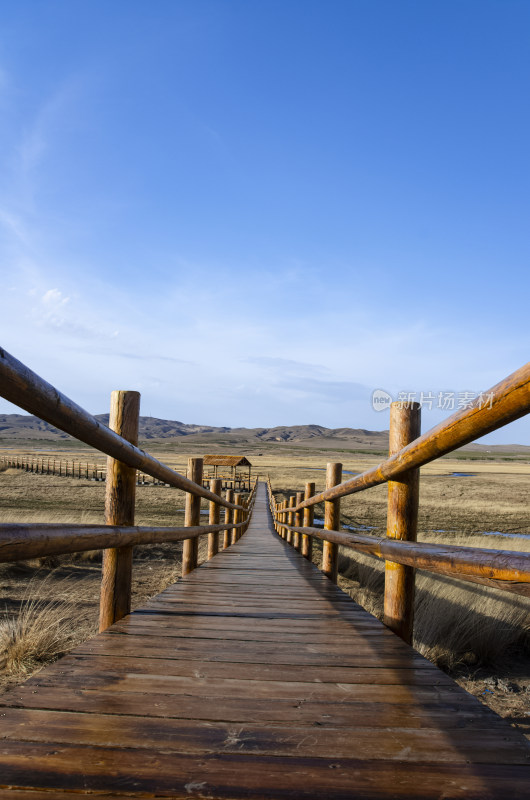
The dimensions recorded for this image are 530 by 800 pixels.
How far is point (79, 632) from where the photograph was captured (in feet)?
20.2

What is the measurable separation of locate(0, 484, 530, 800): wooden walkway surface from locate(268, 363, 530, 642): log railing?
1.01 ft

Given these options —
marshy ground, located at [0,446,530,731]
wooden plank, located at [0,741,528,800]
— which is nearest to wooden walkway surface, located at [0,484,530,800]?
wooden plank, located at [0,741,528,800]

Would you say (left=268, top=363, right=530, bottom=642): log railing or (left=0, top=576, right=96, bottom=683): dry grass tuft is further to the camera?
(left=0, top=576, right=96, bottom=683): dry grass tuft

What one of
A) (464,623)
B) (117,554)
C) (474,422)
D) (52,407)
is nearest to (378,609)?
(464,623)

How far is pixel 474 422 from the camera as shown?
1528 mm

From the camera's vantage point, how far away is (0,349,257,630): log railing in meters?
1.41

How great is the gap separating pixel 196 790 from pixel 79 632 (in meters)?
5.74

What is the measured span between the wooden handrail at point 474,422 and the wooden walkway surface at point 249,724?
2.75ft

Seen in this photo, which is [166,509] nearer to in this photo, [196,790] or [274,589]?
[274,589]

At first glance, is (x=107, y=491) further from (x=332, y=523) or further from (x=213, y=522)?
(x=213, y=522)

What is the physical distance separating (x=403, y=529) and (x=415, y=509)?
0.12 m

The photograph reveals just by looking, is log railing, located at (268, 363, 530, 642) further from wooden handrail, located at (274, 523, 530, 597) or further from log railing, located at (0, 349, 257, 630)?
log railing, located at (0, 349, 257, 630)

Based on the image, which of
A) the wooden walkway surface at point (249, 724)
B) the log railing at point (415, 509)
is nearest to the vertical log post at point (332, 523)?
the log railing at point (415, 509)

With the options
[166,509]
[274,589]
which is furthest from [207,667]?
[166,509]
